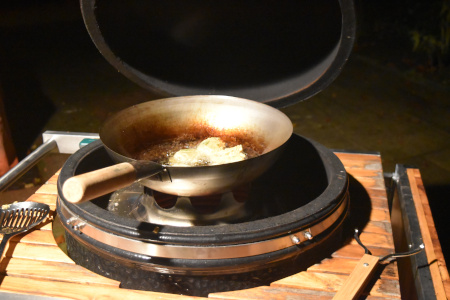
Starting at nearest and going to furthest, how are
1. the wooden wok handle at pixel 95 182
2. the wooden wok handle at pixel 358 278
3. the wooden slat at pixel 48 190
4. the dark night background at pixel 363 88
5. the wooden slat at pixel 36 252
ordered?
the wooden wok handle at pixel 95 182 → the wooden wok handle at pixel 358 278 → the wooden slat at pixel 36 252 → the wooden slat at pixel 48 190 → the dark night background at pixel 363 88

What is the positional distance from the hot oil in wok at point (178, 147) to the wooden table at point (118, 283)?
0.55 metres

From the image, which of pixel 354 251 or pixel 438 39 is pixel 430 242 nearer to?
pixel 354 251

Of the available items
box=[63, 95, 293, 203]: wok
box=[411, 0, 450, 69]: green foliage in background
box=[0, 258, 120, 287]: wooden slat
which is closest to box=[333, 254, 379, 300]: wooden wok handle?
box=[63, 95, 293, 203]: wok

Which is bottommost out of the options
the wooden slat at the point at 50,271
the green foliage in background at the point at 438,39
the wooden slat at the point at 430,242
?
the green foliage in background at the point at 438,39

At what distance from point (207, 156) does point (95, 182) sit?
2.47ft

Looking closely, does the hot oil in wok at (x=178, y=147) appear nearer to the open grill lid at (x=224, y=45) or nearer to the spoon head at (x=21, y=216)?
the open grill lid at (x=224, y=45)

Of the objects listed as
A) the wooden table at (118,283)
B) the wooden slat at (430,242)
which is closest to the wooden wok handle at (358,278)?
the wooden table at (118,283)

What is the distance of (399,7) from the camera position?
28.8ft

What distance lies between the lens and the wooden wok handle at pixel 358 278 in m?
1.45

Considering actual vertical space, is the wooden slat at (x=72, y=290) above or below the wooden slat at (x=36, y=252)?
above

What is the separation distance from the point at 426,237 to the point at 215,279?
1065 mm

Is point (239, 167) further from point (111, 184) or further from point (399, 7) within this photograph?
point (399, 7)

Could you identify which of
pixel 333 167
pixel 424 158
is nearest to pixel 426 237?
pixel 333 167

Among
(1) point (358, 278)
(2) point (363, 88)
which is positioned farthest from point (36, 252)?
(2) point (363, 88)
